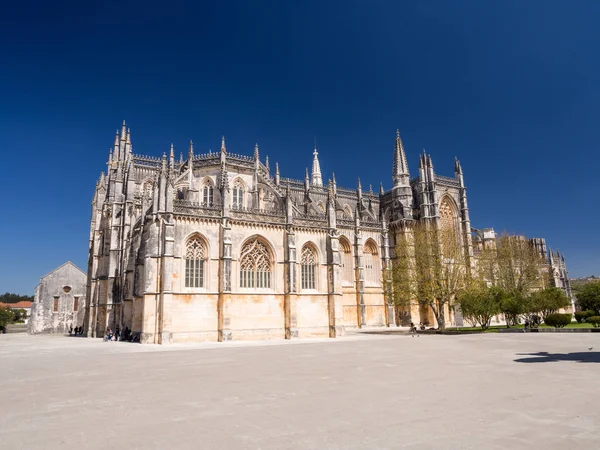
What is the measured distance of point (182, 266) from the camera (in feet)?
95.3

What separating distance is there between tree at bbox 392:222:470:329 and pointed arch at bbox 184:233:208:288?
19637 millimetres

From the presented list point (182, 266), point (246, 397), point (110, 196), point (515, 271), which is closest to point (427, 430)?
point (246, 397)

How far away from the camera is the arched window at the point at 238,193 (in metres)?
41.0

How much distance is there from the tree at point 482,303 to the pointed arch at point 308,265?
13.9m

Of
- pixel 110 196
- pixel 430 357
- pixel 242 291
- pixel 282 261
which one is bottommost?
pixel 430 357

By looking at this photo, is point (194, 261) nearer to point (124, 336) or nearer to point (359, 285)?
point (124, 336)

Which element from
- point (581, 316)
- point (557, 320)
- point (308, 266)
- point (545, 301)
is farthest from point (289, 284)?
point (581, 316)

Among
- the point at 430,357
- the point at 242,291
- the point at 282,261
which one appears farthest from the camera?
the point at 282,261

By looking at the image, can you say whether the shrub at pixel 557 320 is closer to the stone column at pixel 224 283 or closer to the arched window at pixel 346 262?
the arched window at pixel 346 262

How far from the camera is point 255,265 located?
32.3 metres

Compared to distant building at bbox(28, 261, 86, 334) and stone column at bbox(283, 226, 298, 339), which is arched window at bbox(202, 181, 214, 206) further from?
distant building at bbox(28, 261, 86, 334)

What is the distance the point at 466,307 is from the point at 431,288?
134 inches

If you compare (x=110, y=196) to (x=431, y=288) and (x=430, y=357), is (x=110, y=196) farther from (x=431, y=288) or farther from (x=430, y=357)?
(x=430, y=357)

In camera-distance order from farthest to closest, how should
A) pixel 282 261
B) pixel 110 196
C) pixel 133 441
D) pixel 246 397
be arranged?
pixel 110 196 < pixel 282 261 < pixel 246 397 < pixel 133 441
